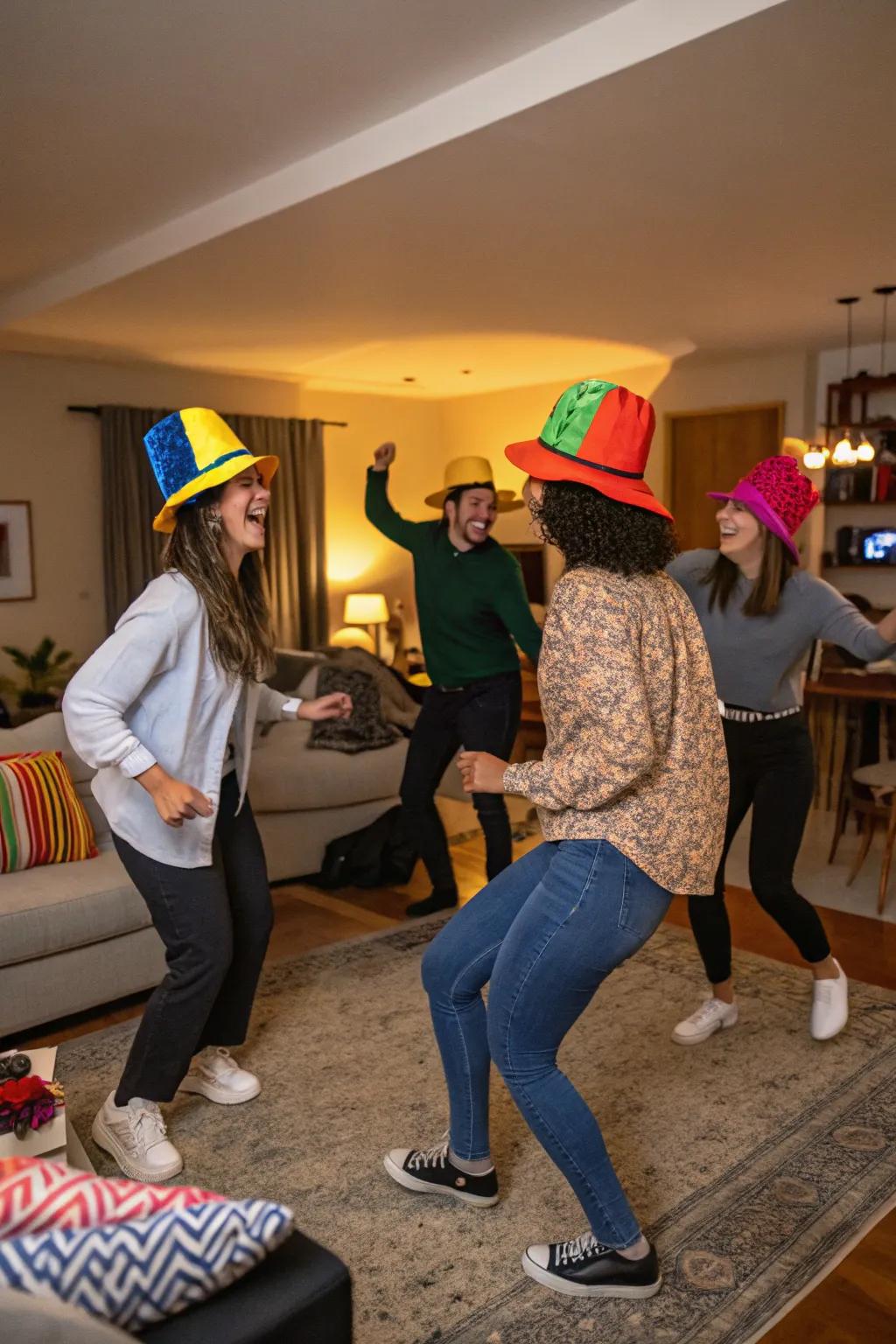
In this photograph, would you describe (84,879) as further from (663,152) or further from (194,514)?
(663,152)

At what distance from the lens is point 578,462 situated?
1.71 metres

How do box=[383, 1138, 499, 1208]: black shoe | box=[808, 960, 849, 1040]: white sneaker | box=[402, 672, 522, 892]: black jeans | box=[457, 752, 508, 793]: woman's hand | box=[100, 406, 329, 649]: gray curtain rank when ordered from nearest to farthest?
box=[457, 752, 508, 793]: woman's hand, box=[383, 1138, 499, 1208]: black shoe, box=[808, 960, 849, 1040]: white sneaker, box=[402, 672, 522, 892]: black jeans, box=[100, 406, 329, 649]: gray curtain

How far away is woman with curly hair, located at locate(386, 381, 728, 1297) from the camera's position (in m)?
1.63

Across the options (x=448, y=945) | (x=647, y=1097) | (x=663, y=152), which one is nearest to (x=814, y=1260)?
(x=647, y=1097)

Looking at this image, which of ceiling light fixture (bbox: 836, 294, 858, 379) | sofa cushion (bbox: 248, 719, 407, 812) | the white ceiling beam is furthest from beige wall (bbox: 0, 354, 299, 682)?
ceiling light fixture (bbox: 836, 294, 858, 379)

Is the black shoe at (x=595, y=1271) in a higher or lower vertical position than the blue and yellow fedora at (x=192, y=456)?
lower

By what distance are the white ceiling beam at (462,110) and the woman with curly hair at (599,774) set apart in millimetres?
1295

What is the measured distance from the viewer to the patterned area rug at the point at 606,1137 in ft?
6.09

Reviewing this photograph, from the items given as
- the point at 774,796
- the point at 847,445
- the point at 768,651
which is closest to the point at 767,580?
the point at 768,651

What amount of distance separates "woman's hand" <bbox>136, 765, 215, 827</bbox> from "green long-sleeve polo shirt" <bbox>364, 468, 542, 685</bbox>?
1.67 metres

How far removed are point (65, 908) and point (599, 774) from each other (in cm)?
185

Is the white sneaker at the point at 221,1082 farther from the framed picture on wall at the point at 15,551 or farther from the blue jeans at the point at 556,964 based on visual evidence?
the framed picture on wall at the point at 15,551

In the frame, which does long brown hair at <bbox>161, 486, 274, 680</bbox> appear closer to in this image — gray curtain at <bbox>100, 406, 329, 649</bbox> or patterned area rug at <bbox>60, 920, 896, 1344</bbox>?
patterned area rug at <bbox>60, 920, 896, 1344</bbox>

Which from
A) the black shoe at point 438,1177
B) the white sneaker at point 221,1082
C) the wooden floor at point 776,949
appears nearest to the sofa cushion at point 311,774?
the wooden floor at point 776,949
